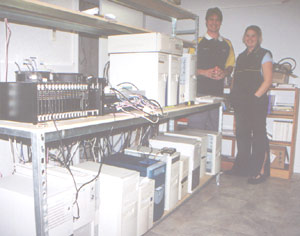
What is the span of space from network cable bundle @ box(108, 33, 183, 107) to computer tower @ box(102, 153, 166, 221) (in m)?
0.44

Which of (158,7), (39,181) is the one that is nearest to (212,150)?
(158,7)

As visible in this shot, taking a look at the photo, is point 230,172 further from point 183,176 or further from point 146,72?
point 146,72

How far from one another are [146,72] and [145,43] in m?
0.20

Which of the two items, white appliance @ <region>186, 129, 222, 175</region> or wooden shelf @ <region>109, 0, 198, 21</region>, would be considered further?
white appliance @ <region>186, 129, 222, 175</region>

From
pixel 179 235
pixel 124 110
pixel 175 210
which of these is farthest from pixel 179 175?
pixel 124 110

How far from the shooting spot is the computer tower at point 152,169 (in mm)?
1917

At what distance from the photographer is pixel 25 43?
2.16 m

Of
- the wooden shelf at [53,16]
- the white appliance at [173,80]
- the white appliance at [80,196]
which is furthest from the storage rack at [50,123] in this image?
the white appliance at [80,196]

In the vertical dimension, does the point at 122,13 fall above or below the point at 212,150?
above

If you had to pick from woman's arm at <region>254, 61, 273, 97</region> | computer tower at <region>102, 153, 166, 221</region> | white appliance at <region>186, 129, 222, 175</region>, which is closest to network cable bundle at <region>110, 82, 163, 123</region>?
computer tower at <region>102, 153, 166, 221</region>

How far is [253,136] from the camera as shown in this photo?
10.6ft

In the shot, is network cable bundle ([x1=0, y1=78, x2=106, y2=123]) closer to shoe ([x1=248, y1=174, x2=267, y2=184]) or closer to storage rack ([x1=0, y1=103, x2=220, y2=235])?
storage rack ([x1=0, y1=103, x2=220, y2=235])

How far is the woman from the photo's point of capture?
3.09 meters

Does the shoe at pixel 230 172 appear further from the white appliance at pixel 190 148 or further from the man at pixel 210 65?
the white appliance at pixel 190 148
